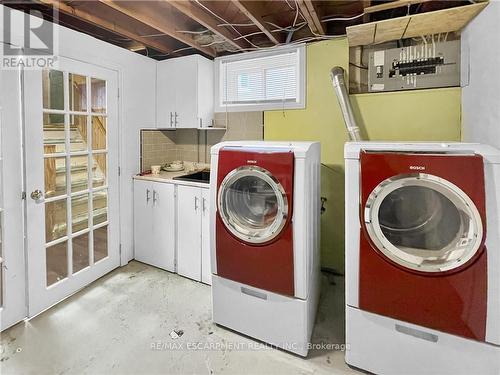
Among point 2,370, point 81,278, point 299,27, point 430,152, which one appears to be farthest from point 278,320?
point 299,27

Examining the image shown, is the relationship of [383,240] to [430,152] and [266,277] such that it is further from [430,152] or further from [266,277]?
[266,277]

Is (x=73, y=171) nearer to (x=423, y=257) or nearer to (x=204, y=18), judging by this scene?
(x=204, y=18)

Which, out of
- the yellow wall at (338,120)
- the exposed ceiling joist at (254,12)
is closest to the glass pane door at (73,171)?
the exposed ceiling joist at (254,12)

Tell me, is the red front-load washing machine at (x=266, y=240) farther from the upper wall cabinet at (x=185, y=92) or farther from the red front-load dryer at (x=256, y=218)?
the upper wall cabinet at (x=185, y=92)

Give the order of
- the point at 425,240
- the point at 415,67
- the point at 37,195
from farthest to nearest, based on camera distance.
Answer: the point at 415,67
the point at 37,195
the point at 425,240

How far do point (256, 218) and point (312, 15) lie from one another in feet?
5.28

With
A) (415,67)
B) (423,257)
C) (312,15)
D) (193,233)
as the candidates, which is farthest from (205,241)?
(415,67)

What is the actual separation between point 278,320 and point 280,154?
42.9 inches

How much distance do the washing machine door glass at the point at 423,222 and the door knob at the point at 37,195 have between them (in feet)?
7.68

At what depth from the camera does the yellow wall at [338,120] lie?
2.40m

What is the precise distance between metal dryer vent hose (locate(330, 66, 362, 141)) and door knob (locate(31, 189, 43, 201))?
8.32 feet

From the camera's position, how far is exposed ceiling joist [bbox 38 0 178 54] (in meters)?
2.16

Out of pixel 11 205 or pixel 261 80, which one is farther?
pixel 261 80

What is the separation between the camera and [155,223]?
3018 mm
